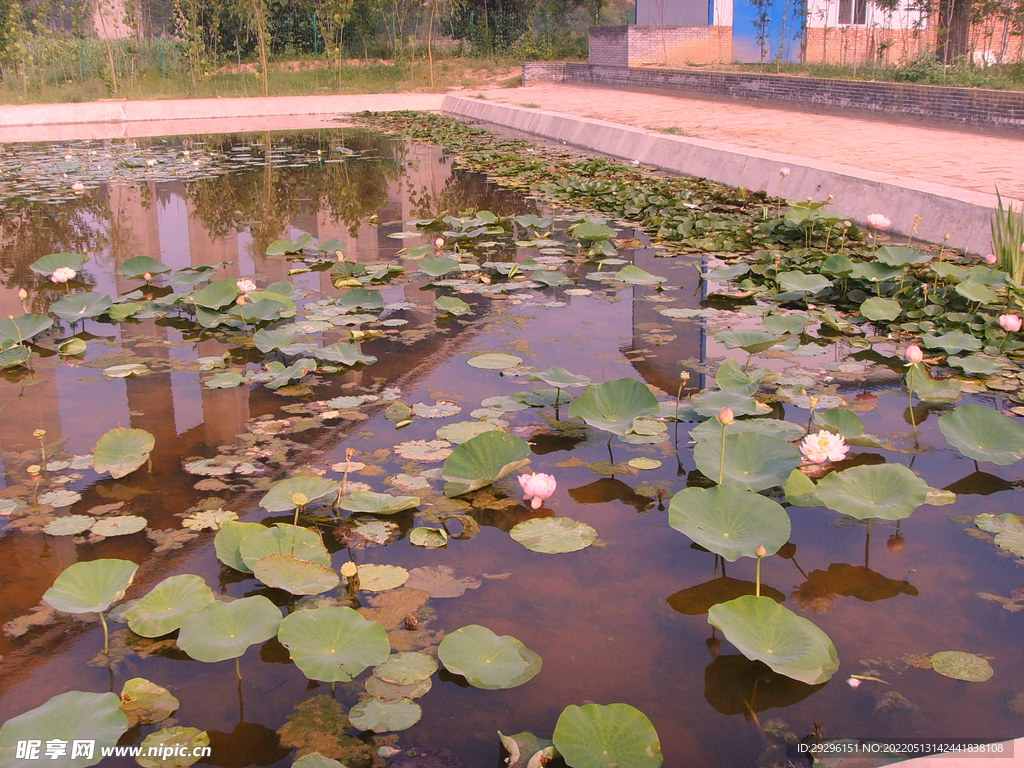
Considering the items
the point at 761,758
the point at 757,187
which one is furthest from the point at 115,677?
the point at 757,187

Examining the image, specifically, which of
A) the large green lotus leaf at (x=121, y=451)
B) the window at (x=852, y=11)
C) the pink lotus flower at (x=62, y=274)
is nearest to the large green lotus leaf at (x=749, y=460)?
the large green lotus leaf at (x=121, y=451)

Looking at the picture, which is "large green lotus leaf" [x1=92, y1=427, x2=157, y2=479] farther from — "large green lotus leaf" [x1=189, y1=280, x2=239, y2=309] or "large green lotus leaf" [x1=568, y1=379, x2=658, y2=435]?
"large green lotus leaf" [x1=189, y1=280, x2=239, y2=309]

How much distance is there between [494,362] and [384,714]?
1.98m

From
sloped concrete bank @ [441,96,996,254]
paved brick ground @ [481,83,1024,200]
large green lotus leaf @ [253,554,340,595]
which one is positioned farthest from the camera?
paved brick ground @ [481,83,1024,200]

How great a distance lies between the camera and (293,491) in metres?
2.36

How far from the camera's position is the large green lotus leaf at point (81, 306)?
4.15 m

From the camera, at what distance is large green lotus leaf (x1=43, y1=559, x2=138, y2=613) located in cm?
186

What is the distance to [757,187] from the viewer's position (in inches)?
265

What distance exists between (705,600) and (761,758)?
498mm

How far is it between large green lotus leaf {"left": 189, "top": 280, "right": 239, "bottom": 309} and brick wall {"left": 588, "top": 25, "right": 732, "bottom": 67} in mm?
17356

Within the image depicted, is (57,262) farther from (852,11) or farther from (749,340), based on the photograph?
(852,11)

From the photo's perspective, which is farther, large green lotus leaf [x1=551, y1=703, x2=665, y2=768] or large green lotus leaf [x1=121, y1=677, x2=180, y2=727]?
large green lotus leaf [x1=121, y1=677, x2=180, y2=727]

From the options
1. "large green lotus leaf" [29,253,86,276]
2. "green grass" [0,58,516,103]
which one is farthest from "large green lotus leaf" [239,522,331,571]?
"green grass" [0,58,516,103]

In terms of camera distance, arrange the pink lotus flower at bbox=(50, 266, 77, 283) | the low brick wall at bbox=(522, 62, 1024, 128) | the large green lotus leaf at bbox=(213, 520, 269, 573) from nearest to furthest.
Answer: the large green lotus leaf at bbox=(213, 520, 269, 573)
the pink lotus flower at bbox=(50, 266, 77, 283)
the low brick wall at bbox=(522, 62, 1024, 128)
